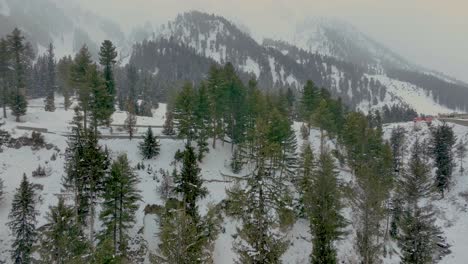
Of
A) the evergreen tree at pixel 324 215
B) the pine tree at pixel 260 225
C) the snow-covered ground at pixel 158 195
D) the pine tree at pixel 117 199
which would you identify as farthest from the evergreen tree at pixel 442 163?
the pine tree at pixel 260 225

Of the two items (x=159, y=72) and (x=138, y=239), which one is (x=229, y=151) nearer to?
(x=138, y=239)

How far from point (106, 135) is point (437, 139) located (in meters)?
49.9

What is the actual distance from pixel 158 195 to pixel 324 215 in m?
20.0

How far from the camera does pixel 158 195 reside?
4072 centimetres

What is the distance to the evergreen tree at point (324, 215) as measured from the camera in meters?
27.8

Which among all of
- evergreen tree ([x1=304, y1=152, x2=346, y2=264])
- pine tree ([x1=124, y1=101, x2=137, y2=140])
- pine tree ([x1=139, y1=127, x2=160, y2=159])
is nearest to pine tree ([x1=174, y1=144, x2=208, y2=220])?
evergreen tree ([x1=304, y1=152, x2=346, y2=264])

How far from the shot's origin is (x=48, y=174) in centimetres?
4172

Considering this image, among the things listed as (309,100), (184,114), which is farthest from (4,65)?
(309,100)

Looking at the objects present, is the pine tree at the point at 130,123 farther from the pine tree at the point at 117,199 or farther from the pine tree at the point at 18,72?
the pine tree at the point at 117,199

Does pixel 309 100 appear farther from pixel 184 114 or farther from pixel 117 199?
pixel 117 199

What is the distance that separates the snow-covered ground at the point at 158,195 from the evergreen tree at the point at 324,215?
11.7ft

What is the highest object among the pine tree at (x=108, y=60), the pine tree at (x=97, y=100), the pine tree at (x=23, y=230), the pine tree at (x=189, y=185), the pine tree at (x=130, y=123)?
the pine tree at (x=108, y=60)

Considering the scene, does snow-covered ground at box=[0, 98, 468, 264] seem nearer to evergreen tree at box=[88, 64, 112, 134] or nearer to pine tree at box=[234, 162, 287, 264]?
evergreen tree at box=[88, 64, 112, 134]

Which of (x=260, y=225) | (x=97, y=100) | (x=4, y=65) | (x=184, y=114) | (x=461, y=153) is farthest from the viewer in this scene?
(x=461, y=153)
